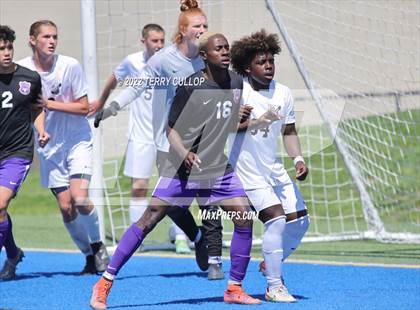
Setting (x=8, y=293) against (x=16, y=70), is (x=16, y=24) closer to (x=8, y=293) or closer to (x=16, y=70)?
(x=16, y=70)

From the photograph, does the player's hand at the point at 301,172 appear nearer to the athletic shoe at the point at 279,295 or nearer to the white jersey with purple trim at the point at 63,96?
the athletic shoe at the point at 279,295

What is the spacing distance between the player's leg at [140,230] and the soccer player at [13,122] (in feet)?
3.95

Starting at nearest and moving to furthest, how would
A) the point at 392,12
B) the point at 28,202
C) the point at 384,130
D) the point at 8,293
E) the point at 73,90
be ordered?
1. the point at 8,293
2. the point at 73,90
3. the point at 392,12
4. the point at 384,130
5. the point at 28,202

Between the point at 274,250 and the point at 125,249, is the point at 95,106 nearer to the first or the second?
the point at 125,249

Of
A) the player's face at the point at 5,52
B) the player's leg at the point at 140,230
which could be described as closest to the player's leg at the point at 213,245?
the player's leg at the point at 140,230

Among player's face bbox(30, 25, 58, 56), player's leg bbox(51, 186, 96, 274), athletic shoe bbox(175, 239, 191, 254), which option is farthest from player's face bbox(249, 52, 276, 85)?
athletic shoe bbox(175, 239, 191, 254)

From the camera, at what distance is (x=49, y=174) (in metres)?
10.0

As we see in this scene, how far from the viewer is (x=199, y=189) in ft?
26.0

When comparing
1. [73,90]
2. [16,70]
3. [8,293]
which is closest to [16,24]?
[73,90]

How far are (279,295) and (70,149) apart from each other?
303 cm

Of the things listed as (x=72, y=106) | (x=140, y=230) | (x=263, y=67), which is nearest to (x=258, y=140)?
(x=263, y=67)

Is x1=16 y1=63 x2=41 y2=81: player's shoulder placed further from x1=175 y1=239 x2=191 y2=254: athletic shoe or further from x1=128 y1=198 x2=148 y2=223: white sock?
x1=175 y1=239 x2=191 y2=254: athletic shoe

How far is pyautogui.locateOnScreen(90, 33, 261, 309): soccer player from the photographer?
778 cm

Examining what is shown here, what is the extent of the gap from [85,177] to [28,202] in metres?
8.39
